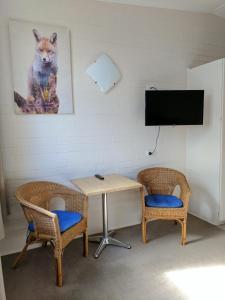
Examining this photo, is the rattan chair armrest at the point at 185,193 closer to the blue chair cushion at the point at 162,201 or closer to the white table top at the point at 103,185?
the blue chair cushion at the point at 162,201

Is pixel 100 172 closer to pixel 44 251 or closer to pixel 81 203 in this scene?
pixel 81 203

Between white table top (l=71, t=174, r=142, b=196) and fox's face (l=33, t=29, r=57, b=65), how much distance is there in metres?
1.32

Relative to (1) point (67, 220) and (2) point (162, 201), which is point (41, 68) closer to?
(1) point (67, 220)

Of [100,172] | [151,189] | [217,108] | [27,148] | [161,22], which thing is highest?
[161,22]

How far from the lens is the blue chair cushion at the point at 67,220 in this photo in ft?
7.14

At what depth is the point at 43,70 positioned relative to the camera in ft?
8.48

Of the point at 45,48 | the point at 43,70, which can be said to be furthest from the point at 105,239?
the point at 45,48

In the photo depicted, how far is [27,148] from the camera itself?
261 centimetres

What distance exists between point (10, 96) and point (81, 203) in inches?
51.5

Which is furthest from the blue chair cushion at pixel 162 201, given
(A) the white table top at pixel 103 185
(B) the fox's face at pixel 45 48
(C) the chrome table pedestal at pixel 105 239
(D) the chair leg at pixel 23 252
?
(B) the fox's face at pixel 45 48

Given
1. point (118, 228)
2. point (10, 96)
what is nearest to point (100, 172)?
point (118, 228)

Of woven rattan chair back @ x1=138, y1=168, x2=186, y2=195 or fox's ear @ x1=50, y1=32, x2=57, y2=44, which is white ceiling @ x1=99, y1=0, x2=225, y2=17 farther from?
woven rattan chair back @ x1=138, y1=168, x2=186, y2=195

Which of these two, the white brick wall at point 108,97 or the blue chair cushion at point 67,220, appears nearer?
the blue chair cushion at point 67,220

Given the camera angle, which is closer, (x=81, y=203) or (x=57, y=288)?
(x=57, y=288)
